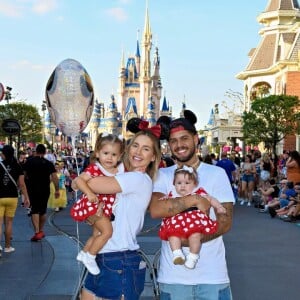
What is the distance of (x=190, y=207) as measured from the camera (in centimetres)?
345

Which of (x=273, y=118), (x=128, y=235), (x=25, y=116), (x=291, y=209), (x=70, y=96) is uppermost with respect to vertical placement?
(x=25, y=116)

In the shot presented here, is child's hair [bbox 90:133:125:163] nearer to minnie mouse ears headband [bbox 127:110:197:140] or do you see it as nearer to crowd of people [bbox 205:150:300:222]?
minnie mouse ears headband [bbox 127:110:197:140]

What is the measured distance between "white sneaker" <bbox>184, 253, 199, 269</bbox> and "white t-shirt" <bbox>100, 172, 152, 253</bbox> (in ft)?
1.45

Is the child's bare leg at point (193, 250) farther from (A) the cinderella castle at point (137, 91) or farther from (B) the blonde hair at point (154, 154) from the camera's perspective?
(A) the cinderella castle at point (137, 91)

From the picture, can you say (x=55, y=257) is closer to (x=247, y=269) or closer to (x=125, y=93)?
(x=247, y=269)

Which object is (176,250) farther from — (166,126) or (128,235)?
(166,126)

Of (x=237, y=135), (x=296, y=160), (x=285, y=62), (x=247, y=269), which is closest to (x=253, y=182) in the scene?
(x=296, y=160)

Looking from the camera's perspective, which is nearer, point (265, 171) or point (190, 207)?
point (190, 207)

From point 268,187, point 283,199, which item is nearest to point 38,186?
point 283,199

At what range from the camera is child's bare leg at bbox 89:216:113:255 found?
3.58 m

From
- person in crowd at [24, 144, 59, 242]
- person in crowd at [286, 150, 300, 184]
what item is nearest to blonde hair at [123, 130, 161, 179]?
person in crowd at [24, 144, 59, 242]

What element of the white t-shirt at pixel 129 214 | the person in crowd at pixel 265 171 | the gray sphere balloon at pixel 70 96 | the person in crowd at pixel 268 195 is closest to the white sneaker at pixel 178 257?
the white t-shirt at pixel 129 214

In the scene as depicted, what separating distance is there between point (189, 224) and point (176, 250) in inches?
6.4

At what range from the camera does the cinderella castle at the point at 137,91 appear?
139125 millimetres
